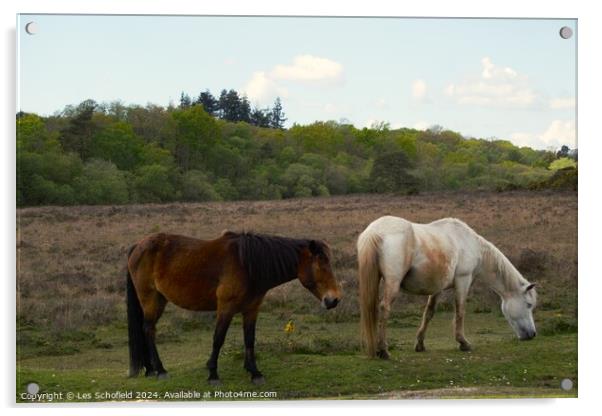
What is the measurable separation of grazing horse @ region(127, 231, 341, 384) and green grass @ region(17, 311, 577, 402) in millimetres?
208

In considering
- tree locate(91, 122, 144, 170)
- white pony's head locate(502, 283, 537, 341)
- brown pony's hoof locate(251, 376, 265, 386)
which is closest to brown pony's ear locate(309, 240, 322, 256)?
brown pony's hoof locate(251, 376, 265, 386)

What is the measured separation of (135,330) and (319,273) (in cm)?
199

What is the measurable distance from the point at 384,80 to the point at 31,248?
3.99 m

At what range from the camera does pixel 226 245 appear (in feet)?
28.9

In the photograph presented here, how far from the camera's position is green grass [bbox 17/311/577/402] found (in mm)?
8891

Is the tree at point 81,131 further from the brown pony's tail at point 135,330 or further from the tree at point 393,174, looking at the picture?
the tree at point 393,174

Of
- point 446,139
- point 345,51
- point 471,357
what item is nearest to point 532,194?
point 446,139

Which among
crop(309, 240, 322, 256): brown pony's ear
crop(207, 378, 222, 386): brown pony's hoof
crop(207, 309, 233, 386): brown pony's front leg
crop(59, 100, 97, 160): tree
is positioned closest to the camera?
crop(309, 240, 322, 256): brown pony's ear

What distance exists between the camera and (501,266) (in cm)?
975

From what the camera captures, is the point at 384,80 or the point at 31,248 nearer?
the point at 31,248

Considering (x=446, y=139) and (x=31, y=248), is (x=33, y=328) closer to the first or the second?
(x=31, y=248)

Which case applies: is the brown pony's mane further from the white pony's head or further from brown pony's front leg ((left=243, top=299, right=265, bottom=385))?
the white pony's head

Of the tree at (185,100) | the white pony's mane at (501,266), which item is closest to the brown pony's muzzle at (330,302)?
the white pony's mane at (501,266)

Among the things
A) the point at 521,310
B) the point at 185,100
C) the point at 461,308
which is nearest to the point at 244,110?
the point at 185,100
